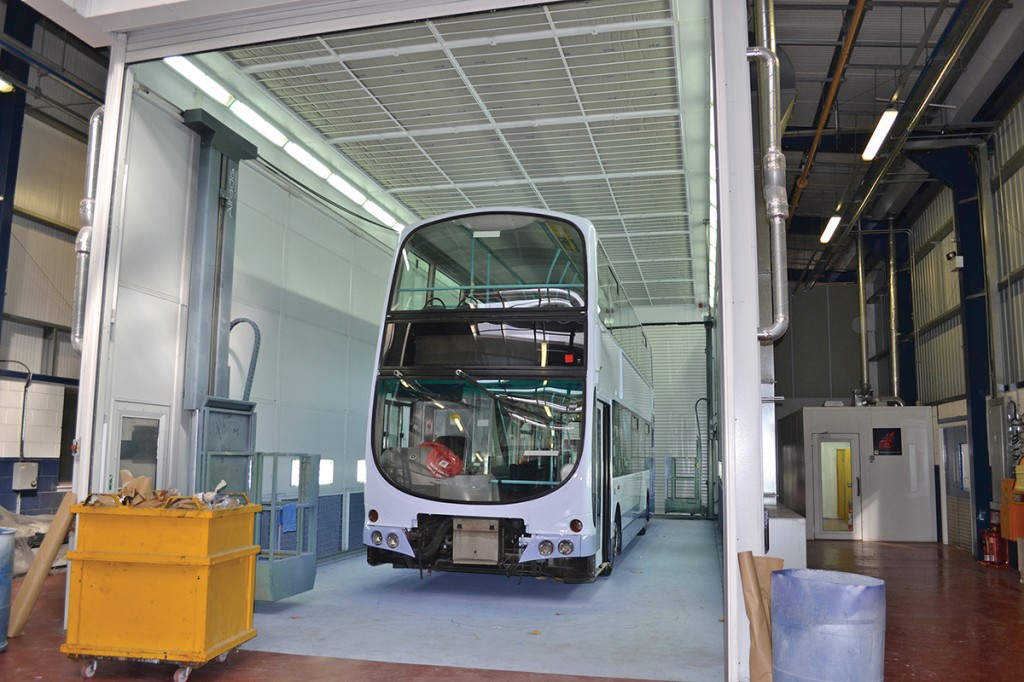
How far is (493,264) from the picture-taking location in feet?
27.4

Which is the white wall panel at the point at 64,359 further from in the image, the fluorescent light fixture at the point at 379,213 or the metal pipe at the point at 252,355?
the metal pipe at the point at 252,355

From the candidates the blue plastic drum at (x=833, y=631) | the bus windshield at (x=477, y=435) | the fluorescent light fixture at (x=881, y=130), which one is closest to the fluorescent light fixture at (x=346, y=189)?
the bus windshield at (x=477, y=435)

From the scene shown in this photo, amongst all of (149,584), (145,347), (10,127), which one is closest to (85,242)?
(145,347)

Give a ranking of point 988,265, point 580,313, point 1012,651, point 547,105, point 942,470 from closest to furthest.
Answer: point 1012,651
point 580,313
point 547,105
point 988,265
point 942,470

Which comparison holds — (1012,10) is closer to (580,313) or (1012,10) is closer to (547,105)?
(547,105)

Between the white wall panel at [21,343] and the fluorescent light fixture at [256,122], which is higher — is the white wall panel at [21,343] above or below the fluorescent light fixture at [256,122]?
below

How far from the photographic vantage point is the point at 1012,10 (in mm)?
9688

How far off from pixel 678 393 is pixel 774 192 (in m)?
15.8

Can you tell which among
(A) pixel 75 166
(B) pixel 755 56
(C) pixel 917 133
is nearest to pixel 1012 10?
(C) pixel 917 133

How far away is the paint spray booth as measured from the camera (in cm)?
1524

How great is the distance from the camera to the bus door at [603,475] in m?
7.81

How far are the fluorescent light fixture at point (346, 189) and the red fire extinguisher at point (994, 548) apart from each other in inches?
395

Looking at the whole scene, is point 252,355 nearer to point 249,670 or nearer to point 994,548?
point 249,670

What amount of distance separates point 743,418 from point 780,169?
1499 mm
